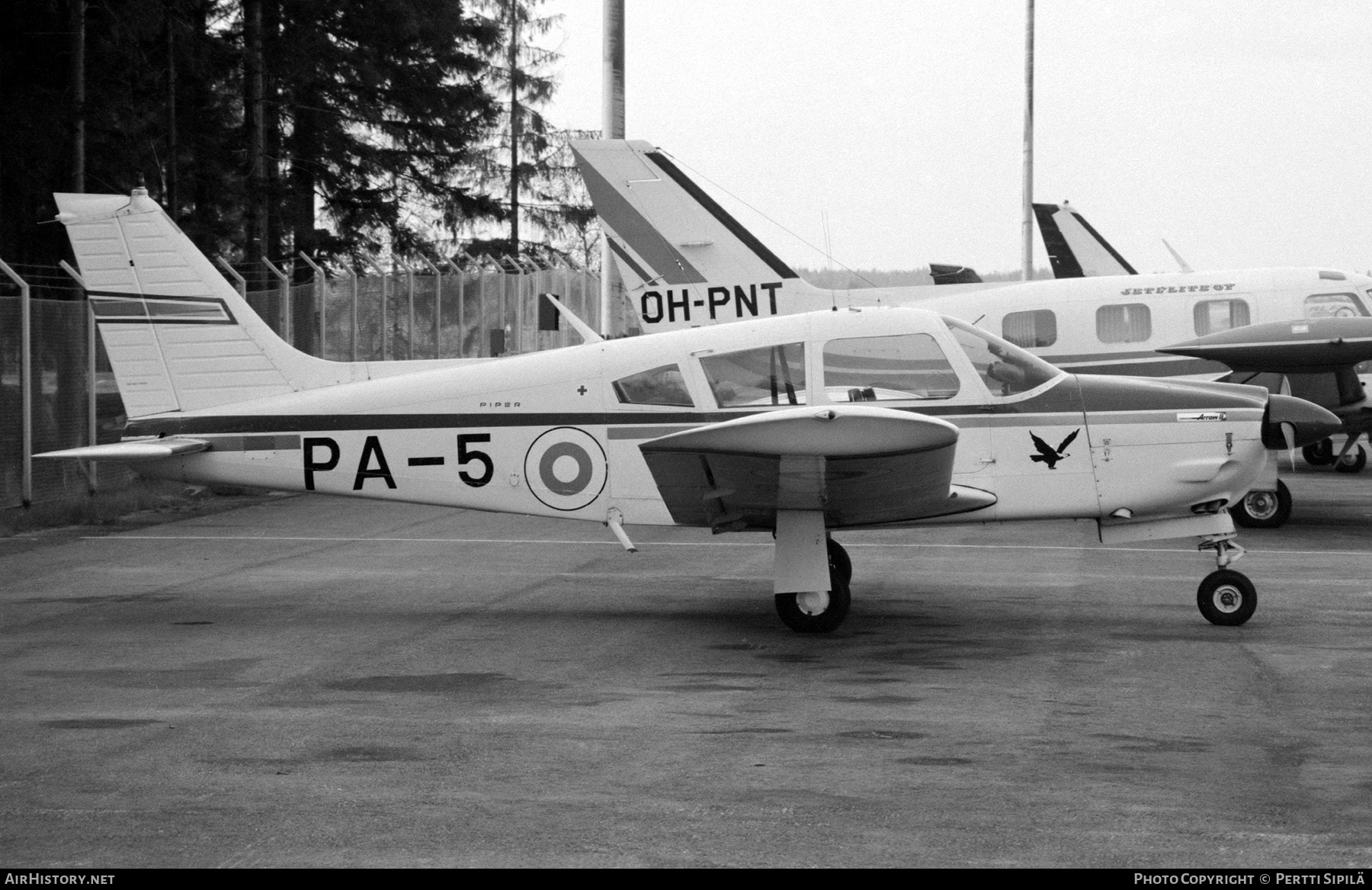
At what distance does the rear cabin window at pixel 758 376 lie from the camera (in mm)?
9883

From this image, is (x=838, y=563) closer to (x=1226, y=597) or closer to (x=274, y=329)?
(x=1226, y=597)

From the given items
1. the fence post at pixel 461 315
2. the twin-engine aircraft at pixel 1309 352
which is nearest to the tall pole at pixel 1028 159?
the fence post at pixel 461 315

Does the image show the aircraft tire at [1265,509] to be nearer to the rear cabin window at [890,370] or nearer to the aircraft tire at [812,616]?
the rear cabin window at [890,370]

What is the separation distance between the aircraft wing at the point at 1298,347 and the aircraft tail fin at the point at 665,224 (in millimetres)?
5601

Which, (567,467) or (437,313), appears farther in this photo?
(437,313)

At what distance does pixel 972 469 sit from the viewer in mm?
9867

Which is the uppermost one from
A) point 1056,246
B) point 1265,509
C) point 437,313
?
point 1056,246

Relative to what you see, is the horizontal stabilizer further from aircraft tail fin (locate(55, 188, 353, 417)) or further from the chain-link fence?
aircraft tail fin (locate(55, 188, 353, 417))

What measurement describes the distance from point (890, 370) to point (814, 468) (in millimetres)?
1180

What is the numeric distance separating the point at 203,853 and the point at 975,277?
20.7 meters

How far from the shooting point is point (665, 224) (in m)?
19.6

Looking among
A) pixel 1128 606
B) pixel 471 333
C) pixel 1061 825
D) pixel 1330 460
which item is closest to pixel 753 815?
pixel 1061 825

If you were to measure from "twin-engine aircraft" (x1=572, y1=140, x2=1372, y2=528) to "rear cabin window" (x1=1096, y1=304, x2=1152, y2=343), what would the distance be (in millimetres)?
13

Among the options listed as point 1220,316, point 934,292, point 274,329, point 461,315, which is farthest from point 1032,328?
point 461,315
